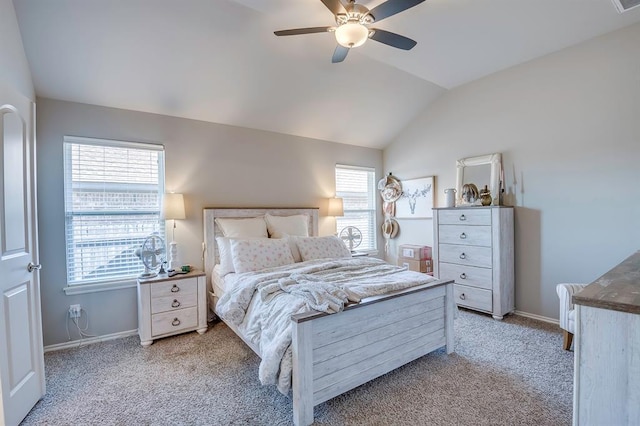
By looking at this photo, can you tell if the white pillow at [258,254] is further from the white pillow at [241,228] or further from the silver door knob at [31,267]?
the silver door knob at [31,267]

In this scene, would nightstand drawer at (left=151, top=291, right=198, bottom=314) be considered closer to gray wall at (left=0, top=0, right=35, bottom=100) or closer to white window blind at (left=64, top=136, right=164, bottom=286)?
white window blind at (left=64, top=136, right=164, bottom=286)

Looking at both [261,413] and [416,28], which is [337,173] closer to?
[416,28]

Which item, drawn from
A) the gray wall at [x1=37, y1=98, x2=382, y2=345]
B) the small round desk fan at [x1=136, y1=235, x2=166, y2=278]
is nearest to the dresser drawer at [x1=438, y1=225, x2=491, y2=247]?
the gray wall at [x1=37, y1=98, x2=382, y2=345]

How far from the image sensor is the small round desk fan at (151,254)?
303 cm

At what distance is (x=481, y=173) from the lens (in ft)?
12.6

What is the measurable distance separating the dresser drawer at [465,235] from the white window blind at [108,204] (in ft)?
11.0

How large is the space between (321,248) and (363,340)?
1541 millimetres

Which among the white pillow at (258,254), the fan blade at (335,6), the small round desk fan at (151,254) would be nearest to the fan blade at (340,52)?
the fan blade at (335,6)

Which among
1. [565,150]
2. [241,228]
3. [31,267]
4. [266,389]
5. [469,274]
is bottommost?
[266,389]

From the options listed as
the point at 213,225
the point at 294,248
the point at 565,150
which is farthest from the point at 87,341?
the point at 565,150

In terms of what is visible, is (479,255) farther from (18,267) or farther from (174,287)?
(18,267)

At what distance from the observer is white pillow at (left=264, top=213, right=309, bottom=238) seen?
3773mm

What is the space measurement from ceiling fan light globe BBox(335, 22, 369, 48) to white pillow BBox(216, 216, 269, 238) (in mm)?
2246

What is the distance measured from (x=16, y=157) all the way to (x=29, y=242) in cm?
57
